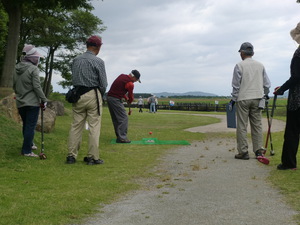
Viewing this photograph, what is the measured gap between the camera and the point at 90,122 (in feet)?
23.0

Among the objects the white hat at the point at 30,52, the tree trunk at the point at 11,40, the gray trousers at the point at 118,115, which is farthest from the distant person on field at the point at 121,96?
the tree trunk at the point at 11,40

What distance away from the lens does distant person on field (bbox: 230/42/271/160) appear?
7699mm

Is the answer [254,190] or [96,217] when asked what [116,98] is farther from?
[96,217]

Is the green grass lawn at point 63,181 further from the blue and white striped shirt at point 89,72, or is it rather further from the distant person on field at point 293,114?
the blue and white striped shirt at point 89,72

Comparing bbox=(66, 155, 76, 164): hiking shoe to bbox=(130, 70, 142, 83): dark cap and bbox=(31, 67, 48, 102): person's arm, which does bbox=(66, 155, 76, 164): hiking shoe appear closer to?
bbox=(31, 67, 48, 102): person's arm

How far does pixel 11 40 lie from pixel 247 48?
11945 millimetres

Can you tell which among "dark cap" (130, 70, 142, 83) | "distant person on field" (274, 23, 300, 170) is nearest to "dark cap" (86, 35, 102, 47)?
"distant person on field" (274, 23, 300, 170)

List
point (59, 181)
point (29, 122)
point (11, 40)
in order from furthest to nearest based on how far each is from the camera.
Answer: point (11, 40) → point (29, 122) → point (59, 181)

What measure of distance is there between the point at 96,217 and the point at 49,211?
502 mm

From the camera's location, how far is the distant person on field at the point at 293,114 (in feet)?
20.3

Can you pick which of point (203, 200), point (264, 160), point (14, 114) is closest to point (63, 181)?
point (203, 200)

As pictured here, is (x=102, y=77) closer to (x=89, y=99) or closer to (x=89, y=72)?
(x=89, y=72)

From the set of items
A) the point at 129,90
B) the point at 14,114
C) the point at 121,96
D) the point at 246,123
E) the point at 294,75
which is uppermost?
the point at 294,75

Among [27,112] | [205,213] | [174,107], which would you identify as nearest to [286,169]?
[205,213]
